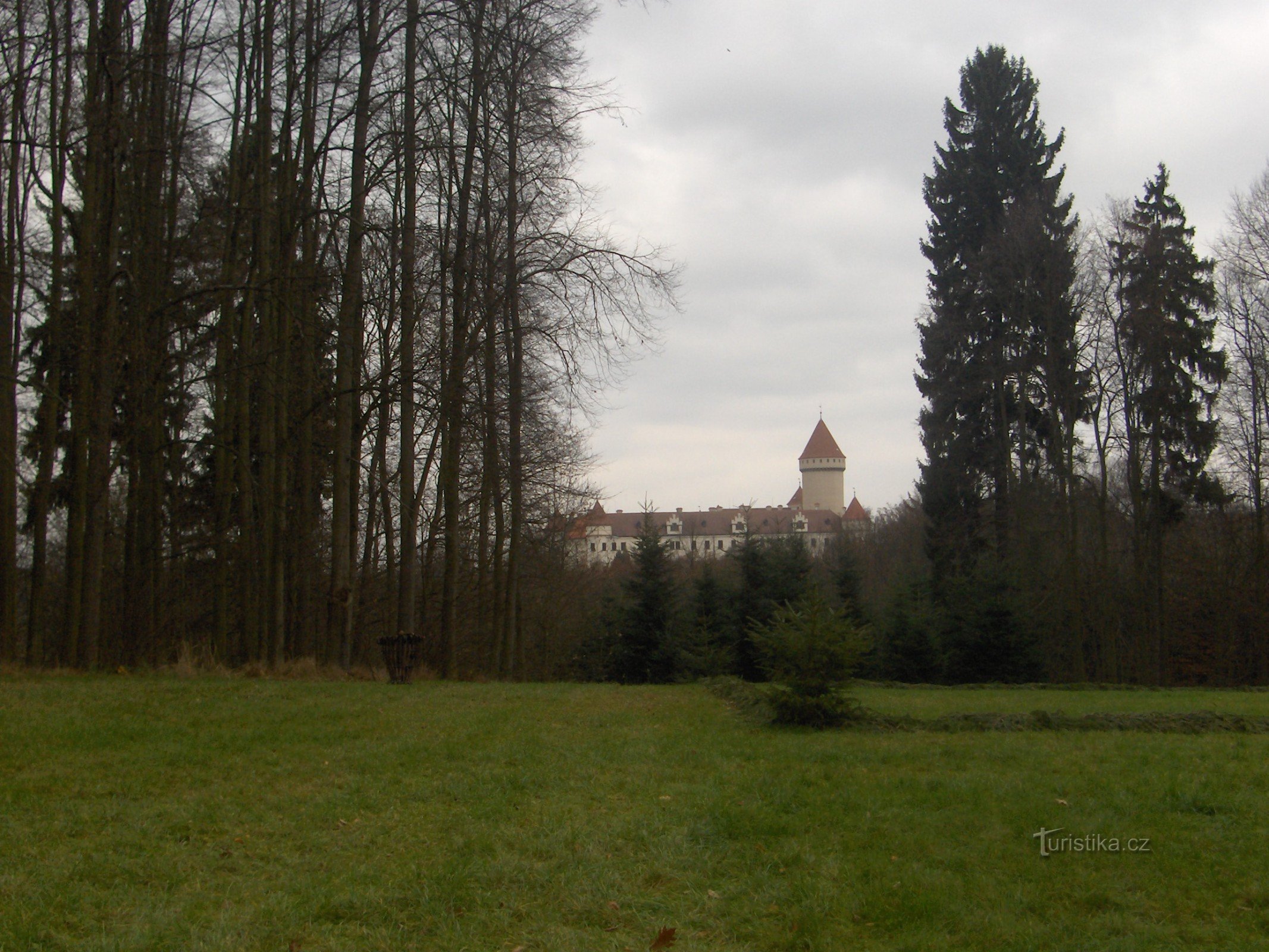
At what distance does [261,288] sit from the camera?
13.5 metres

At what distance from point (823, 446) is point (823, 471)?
304cm

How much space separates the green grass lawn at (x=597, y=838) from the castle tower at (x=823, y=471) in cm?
11273

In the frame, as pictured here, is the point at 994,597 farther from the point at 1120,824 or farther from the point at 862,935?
the point at 862,935

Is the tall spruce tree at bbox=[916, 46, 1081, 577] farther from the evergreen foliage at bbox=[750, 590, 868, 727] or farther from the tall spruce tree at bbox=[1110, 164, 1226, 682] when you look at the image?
the evergreen foliage at bbox=[750, 590, 868, 727]

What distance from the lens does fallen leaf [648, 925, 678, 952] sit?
4023mm

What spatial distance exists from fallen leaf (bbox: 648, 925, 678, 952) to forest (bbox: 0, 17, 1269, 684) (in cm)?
734

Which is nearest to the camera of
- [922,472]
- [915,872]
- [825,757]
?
[915,872]

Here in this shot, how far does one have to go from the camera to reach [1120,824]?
5707 mm

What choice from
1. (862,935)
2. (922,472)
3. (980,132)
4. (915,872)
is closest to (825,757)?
(915,872)

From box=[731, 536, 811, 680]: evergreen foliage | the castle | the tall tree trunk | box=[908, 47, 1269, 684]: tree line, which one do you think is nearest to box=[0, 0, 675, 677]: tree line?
the tall tree trunk

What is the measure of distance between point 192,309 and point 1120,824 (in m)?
18.4

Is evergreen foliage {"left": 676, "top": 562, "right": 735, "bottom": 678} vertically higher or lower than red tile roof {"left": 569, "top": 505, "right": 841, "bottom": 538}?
lower

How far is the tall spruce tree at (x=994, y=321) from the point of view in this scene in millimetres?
29812

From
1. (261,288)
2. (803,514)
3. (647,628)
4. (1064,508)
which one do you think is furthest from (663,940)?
(803,514)
